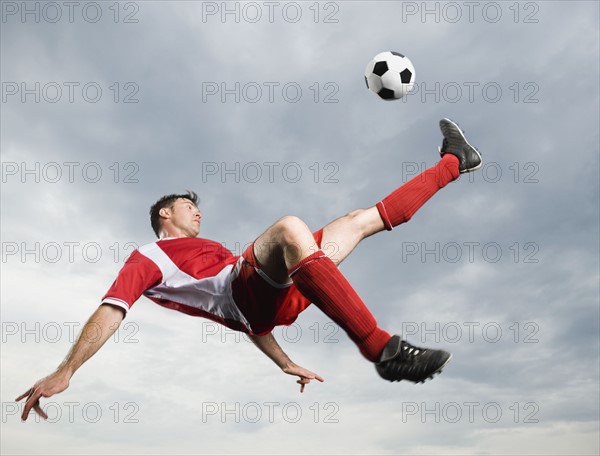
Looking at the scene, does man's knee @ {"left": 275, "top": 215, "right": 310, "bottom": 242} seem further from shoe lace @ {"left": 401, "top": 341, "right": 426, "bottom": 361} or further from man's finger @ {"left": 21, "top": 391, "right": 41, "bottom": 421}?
man's finger @ {"left": 21, "top": 391, "right": 41, "bottom": 421}

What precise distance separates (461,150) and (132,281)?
10.3ft

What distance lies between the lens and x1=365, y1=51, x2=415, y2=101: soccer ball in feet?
21.0

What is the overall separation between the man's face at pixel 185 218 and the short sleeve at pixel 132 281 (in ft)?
2.34

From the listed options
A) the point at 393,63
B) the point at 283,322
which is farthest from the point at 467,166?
the point at 283,322

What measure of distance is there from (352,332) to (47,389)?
1.95m

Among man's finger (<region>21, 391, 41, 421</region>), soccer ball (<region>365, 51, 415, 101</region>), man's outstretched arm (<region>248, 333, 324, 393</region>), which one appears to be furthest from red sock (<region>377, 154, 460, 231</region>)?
man's finger (<region>21, 391, 41, 421</region>)

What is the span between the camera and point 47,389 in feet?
13.0

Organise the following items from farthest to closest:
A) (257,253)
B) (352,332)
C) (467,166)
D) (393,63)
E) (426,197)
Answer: (393,63)
(467,166)
(426,197)
(257,253)
(352,332)

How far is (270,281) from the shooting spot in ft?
15.0

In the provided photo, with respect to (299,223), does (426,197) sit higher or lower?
higher

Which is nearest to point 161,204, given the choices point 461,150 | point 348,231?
point 348,231

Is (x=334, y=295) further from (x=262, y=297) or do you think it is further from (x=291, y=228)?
(x=262, y=297)

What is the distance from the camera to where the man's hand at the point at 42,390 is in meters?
3.94

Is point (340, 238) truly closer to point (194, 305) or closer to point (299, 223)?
point (299, 223)
